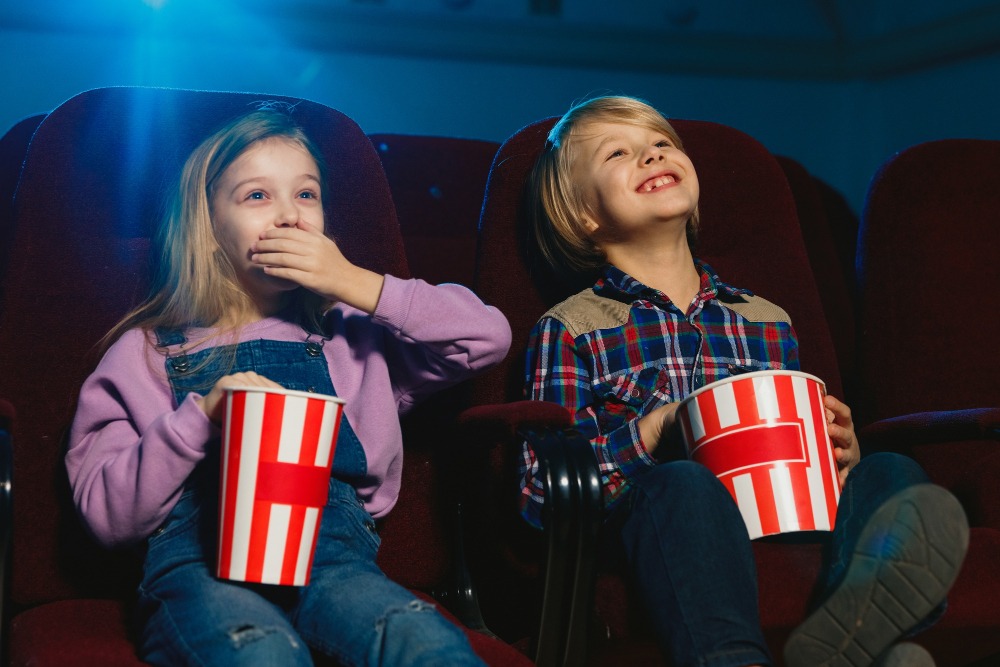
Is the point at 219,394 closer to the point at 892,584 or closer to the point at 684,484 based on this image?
the point at 684,484

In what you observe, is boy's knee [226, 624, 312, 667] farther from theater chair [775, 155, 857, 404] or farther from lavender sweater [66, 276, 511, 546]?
theater chair [775, 155, 857, 404]

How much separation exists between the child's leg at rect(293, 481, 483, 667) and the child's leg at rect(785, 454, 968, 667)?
1.32ft

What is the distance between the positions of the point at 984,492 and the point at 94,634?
4.18 ft

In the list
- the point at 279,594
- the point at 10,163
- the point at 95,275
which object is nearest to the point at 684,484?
the point at 279,594

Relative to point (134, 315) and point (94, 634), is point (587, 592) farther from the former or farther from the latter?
point (134, 315)

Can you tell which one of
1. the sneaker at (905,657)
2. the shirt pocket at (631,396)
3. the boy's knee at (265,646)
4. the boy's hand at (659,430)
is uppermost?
the shirt pocket at (631,396)

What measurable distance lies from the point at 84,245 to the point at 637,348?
0.93 meters

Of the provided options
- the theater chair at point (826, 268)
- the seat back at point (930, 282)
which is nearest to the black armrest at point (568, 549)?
the seat back at point (930, 282)

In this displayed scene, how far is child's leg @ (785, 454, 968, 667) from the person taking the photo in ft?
4.01

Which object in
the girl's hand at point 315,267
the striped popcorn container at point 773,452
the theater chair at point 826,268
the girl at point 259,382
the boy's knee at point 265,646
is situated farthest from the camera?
the theater chair at point 826,268

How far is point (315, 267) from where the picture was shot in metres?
1.57

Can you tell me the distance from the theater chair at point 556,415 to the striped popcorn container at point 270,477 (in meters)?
0.33

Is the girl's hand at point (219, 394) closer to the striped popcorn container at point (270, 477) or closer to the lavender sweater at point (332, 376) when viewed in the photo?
the lavender sweater at point (332, 376)

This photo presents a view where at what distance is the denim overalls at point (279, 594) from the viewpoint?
1.22m
